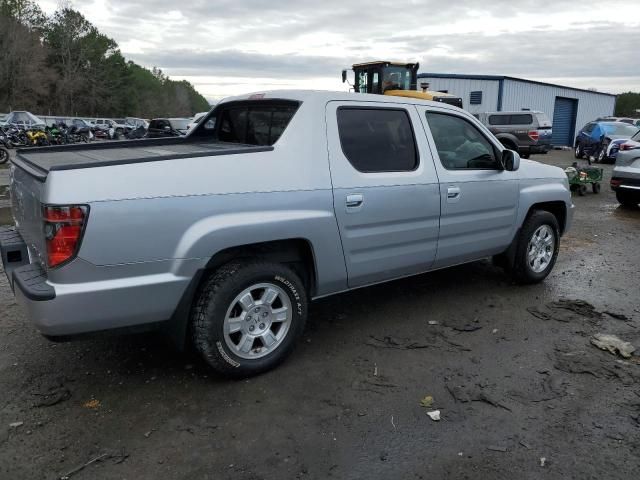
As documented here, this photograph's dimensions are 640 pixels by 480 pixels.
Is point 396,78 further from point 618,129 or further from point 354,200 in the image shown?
point 354,200

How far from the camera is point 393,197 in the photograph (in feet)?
13.3

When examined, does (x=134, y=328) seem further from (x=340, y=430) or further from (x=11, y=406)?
(x=340, y=430)

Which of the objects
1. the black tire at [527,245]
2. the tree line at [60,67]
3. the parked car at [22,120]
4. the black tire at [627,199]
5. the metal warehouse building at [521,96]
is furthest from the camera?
the tree line at [60,67]

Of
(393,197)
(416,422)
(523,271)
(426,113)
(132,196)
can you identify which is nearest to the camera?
(132,196)

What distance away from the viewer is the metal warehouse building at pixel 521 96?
3269 cm

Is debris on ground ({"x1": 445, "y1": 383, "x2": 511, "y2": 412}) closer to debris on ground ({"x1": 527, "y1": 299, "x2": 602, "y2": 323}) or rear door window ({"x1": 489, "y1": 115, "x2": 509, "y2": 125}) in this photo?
debris on ground ({"x1": 527, "y1": 299, "x2": 602, "y2": 323})

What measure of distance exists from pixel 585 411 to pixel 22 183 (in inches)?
148

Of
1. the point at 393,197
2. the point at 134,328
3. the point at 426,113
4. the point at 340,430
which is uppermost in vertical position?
the point at 426,113

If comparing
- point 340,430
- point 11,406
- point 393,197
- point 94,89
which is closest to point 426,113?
point 393,197

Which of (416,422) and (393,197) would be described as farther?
(393,197)

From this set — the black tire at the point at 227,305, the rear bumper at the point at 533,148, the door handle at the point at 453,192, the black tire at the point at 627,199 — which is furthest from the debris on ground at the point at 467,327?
the rear bumper at the point at 533,148

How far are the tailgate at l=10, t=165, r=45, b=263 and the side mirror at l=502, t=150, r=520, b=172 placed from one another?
12.2ft

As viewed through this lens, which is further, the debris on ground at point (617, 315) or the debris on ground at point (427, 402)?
the debris on ground at point (617, 315)

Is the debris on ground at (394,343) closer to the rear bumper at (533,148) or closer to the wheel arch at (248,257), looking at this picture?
the wheel arch at (248,257)
